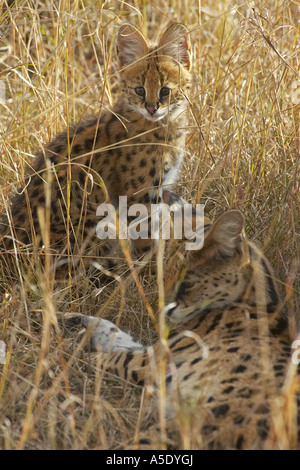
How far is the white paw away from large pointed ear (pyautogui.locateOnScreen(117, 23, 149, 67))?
5.93 feet

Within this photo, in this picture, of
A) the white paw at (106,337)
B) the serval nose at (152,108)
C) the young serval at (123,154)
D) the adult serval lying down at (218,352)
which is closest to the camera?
the adult serval lying down at (218,352)

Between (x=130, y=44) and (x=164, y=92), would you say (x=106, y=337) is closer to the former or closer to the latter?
(x=164, y=92)

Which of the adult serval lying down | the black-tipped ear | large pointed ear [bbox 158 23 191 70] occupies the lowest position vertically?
the adult serval lying down

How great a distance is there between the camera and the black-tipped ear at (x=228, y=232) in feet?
8.93

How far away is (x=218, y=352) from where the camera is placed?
2.71m

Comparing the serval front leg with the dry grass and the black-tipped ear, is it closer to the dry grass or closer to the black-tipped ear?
the dry grass

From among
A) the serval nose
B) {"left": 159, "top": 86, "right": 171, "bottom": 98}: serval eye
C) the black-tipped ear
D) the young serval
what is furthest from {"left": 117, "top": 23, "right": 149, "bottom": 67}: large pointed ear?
the black-tipped ear

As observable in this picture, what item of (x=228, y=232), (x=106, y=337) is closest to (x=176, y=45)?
(x=228, y=232)

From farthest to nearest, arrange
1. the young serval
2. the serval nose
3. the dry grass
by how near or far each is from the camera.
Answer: the serval nose → the young serval → the dry grass

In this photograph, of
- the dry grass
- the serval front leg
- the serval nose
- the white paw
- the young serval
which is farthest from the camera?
the serval nose

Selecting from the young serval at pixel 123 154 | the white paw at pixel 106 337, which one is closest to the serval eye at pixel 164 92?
the young serval at pixel 123 154

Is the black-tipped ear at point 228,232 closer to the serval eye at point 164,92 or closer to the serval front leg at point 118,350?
the serval front leg at point 118,350

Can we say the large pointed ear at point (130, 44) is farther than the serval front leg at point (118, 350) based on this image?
Yes

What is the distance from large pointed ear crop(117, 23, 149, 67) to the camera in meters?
4.12
